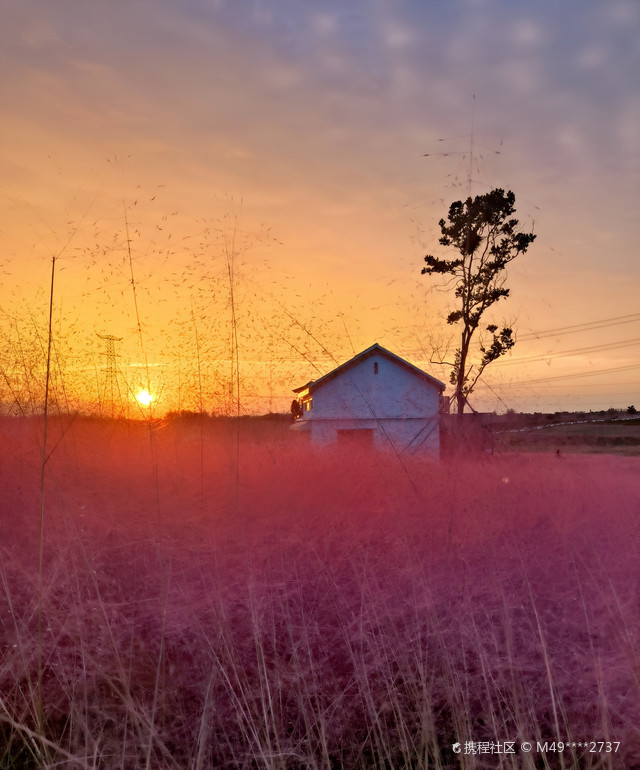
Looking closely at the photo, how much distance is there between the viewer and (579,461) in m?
6.00

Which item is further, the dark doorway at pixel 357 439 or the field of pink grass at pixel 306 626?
the dark doorway at pixel 357 439

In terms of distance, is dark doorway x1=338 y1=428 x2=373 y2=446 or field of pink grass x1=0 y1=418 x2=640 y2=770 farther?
dark doorway x1=338 y1=428 x2=373 y2=446

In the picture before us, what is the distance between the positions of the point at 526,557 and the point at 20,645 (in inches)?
95.5

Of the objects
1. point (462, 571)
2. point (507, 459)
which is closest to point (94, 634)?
point (462, 571)

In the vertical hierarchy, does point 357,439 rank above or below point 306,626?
above

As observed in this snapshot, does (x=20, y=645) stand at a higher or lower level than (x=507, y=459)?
lower

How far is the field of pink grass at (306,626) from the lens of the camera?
73.7 inches

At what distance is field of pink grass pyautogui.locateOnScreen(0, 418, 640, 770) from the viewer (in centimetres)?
187

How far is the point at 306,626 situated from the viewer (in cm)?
228

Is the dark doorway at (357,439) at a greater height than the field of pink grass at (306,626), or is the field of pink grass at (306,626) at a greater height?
the dark doorway at (357,439)

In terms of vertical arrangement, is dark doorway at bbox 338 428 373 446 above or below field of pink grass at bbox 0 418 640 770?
above

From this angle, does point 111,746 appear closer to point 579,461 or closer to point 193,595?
point 193,595

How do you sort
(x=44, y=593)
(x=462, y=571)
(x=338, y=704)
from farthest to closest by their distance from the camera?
(x=462, y=571), (x=44, y=593), (x=338, y=704)

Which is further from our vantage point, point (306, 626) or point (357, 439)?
point (357, 439)
